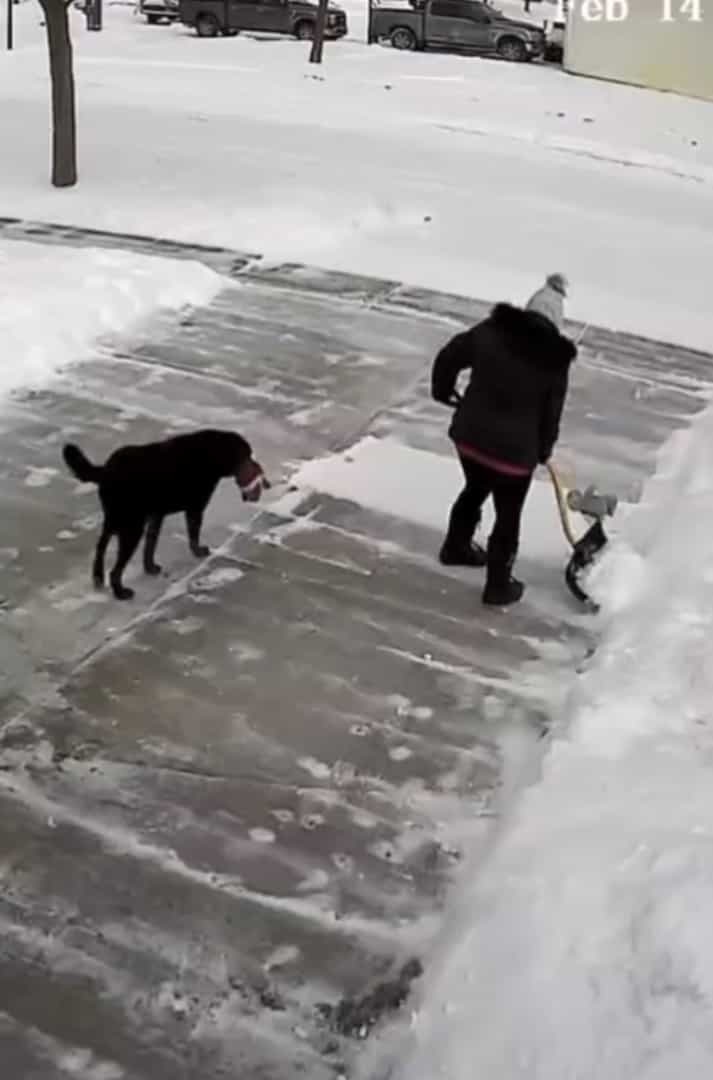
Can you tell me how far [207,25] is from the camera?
103 feet

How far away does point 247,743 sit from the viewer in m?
4.99

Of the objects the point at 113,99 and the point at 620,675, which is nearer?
the point at 620,675

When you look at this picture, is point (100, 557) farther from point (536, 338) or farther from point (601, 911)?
point (601, 911)

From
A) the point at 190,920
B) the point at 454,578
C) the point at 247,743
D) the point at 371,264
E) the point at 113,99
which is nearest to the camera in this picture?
the point at 190,920

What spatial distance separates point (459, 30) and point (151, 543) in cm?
2739

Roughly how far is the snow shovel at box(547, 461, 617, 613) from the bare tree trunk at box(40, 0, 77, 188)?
895 centimetres

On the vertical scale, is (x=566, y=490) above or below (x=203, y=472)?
below

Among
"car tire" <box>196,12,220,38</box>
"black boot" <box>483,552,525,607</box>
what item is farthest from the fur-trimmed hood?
"car tire" <box>196,12,220,38</box>

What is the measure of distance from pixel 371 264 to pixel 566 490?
496 cm

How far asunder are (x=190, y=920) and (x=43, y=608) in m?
1.98

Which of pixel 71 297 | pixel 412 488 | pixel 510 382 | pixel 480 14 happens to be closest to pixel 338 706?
pixel 510 382

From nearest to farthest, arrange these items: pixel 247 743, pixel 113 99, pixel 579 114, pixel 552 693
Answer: pixel 247 743, pixel 552 693, pixel 113 99, pixel 579 114

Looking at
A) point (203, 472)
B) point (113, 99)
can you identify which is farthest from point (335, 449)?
point (113, 99)

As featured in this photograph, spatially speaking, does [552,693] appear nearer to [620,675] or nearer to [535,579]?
[620,675]
